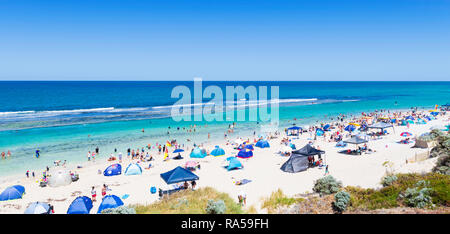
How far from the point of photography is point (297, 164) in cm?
1941

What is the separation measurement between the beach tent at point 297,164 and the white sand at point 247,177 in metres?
0.43

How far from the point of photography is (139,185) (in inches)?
720

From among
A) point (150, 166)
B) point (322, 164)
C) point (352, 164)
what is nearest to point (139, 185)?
point (150, 166)

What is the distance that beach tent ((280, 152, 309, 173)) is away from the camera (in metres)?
19.3

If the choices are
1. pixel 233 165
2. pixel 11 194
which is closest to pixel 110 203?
pixel 11 194

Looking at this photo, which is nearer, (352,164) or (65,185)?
(65,185)

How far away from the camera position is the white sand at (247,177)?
1534 centimetres

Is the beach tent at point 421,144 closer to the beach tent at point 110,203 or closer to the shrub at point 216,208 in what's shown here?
the shrub at point 216,208

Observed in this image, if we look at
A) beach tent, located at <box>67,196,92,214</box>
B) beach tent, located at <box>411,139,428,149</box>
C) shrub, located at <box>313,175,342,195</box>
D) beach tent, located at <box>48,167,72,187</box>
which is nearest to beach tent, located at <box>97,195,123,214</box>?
beach tent, located at <box>67,196,92,214</box>

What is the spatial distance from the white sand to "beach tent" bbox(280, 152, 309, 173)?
43 centimetres

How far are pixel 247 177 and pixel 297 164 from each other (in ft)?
12.4

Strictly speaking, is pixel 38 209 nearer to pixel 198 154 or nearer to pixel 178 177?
pixel 178 177
